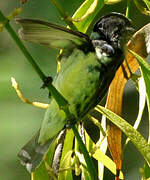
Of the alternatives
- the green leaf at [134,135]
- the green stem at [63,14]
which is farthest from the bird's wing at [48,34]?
the green leaf at [134,135]

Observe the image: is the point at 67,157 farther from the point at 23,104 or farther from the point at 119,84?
the point at 23,104

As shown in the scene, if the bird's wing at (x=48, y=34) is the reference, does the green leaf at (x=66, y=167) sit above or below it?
below

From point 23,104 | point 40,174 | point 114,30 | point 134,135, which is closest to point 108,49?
point 114,30

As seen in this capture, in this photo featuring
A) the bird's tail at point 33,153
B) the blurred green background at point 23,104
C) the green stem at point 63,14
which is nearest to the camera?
the green stem at point 63,14

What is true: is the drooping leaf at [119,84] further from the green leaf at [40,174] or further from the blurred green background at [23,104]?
the blurred green background at [23,104]

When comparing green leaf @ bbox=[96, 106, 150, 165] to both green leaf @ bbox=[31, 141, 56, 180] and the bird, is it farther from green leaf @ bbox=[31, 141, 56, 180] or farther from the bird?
green leaf @ bbox=[31, 141, 56, 180]

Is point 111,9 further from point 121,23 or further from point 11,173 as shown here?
point 121,23

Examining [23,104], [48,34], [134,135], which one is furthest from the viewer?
[23,104]

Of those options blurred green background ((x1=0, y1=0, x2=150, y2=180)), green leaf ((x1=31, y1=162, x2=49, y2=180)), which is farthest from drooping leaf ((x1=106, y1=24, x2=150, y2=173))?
blurred green background ((x1=0, y1=0, x2=150, y2=180))
